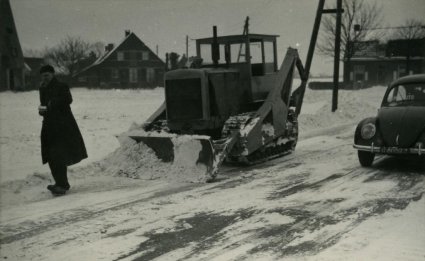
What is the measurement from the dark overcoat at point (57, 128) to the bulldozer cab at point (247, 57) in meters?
3.44

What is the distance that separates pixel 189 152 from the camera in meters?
8.19

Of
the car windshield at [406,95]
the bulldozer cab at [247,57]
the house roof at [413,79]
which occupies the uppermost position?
the bulldozer cab at [247,57]

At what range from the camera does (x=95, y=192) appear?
7324 mm

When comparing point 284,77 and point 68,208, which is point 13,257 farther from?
point 284,77

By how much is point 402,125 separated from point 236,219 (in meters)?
4.28

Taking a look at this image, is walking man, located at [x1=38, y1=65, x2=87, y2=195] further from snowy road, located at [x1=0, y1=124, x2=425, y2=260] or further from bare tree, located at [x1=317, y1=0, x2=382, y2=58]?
bare tree, located at [x1=317, y1=0, x2=382, y2=58]

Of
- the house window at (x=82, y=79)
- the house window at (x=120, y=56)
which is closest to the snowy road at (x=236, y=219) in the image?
the house window at (x=120, y=56)

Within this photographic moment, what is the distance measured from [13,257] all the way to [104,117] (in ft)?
49.8

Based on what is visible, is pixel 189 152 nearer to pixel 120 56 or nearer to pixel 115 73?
pixel 120 56

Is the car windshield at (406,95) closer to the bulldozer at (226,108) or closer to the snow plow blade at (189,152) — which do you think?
the bulldozer at (226,108)

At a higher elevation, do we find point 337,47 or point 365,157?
point 337,47

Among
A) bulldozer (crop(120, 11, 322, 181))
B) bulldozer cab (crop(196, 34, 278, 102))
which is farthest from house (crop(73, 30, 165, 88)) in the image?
bulldozer (crop(120, 11, 322, 181))

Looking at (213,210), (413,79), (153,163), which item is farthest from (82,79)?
(213,210)

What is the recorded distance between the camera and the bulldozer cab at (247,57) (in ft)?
32.4
